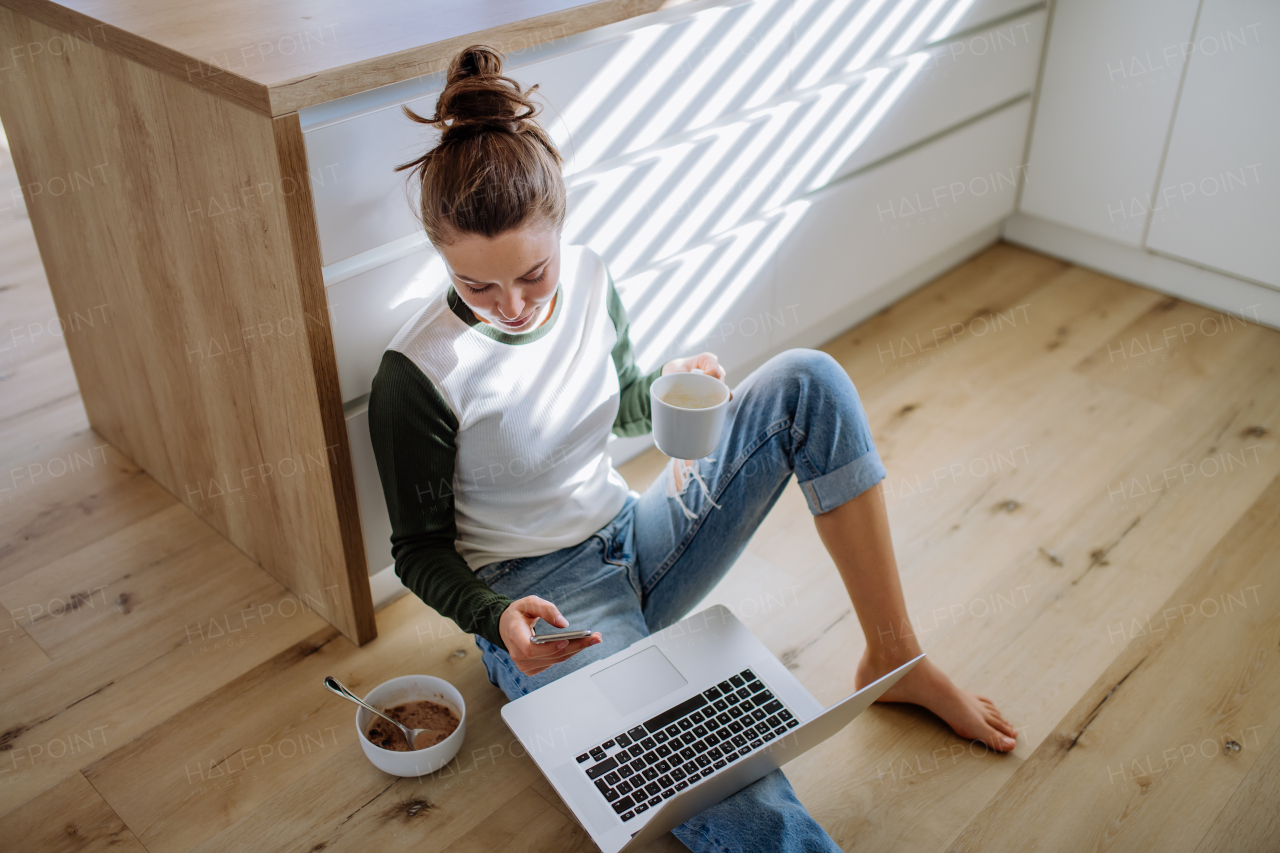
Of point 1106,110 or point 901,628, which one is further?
point 1106,110

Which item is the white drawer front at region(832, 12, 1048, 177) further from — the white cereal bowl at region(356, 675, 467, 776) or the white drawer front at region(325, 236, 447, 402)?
the white cereal bowl at region(356, 675, 467, 776)

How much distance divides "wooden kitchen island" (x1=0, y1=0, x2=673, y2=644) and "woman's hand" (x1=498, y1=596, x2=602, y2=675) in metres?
0.35

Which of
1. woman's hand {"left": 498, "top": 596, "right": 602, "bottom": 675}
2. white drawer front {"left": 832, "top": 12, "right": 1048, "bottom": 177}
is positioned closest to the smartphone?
woman's hand {"left": 498, "top": 596, "right": 602, "bottom": 675}

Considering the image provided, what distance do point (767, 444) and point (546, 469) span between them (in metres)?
0.28

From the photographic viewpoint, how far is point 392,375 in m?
1.17

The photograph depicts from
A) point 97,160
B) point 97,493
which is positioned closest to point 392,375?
point 97,160

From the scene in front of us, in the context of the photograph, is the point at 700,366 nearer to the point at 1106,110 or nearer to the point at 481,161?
the point at 481,161

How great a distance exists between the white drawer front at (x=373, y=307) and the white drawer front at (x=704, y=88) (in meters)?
0.04

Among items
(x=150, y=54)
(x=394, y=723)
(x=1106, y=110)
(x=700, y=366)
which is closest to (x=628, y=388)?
(x=700, y=366)

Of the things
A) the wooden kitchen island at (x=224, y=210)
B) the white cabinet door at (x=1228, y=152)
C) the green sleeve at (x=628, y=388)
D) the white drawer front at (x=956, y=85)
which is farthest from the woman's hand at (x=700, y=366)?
the white cabinet door at (x=1228, y=152)

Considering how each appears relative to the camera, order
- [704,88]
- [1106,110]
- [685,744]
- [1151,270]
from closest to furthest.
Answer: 1. [685,744]
2. [704,88]
3. [1106,110]
4. [1151,270]

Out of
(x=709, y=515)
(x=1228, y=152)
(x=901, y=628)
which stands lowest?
(x=901, y=628)

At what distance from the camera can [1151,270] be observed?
241 cm

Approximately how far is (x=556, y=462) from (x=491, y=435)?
0.11m
